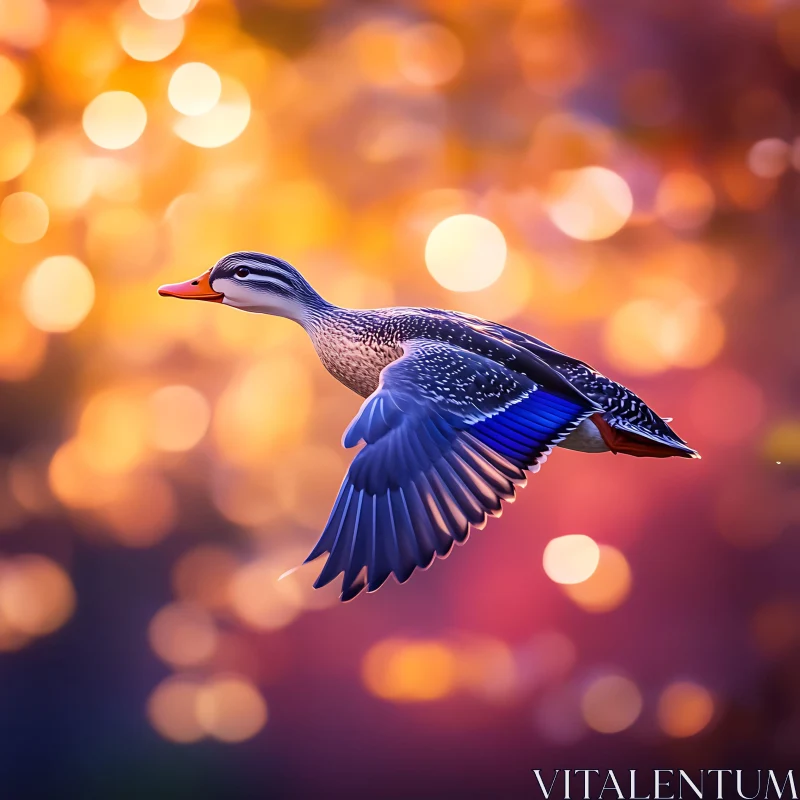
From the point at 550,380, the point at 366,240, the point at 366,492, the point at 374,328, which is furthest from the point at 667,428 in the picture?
the point at 366,240

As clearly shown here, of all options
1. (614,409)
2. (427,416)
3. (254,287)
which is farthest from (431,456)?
(254,287)

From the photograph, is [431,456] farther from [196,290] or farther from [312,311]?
[196,290]

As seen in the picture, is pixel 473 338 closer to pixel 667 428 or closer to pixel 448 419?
pixel 448 419

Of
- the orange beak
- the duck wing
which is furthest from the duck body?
the orange beak

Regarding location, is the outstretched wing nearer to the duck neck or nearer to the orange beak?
the duck neck

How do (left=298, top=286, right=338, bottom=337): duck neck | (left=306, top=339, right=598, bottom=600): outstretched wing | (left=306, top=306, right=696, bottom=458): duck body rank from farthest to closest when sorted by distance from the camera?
(left=298, top=286, right=338, bottom=337): duck neck, (left=306, top=306, right=696, bottom=458): duck body, (left=306, top=339, right=598, bottom=600): outstretched wing

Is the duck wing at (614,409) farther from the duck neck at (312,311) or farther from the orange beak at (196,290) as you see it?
the orange beak at (196,290)
